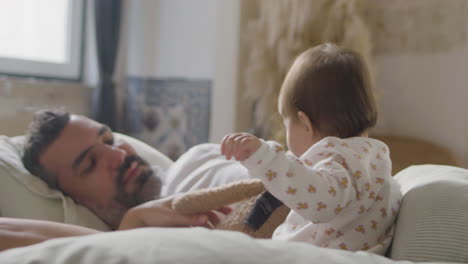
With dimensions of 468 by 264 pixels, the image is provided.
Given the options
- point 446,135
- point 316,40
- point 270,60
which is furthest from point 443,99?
point 270,60

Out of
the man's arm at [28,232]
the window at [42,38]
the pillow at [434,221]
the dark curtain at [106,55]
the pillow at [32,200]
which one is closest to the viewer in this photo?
the pillow at [434,221]

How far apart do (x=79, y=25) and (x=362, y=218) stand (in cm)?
223

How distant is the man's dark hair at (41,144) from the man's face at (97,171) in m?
0.01

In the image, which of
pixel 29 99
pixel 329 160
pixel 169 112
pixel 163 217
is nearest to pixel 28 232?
pixel 163 217

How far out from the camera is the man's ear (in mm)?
933

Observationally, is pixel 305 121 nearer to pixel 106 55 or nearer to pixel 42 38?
pixel 106 55

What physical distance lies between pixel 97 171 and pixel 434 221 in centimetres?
91

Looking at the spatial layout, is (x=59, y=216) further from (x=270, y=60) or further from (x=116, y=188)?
(x=270, y=60)

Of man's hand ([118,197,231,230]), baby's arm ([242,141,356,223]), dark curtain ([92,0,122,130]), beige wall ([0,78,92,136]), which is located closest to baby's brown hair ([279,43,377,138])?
baby's arm ([242,141,356,223])

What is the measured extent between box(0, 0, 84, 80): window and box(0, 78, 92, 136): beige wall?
134mm

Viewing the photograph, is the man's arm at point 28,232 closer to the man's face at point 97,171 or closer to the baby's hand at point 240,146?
the baby's hand at point 240,146

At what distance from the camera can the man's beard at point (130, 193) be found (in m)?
1.38

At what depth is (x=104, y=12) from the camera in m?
2.62

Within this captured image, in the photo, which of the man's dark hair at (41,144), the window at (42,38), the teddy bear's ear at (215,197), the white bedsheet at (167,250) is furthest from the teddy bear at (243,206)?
the window at (42,38)
